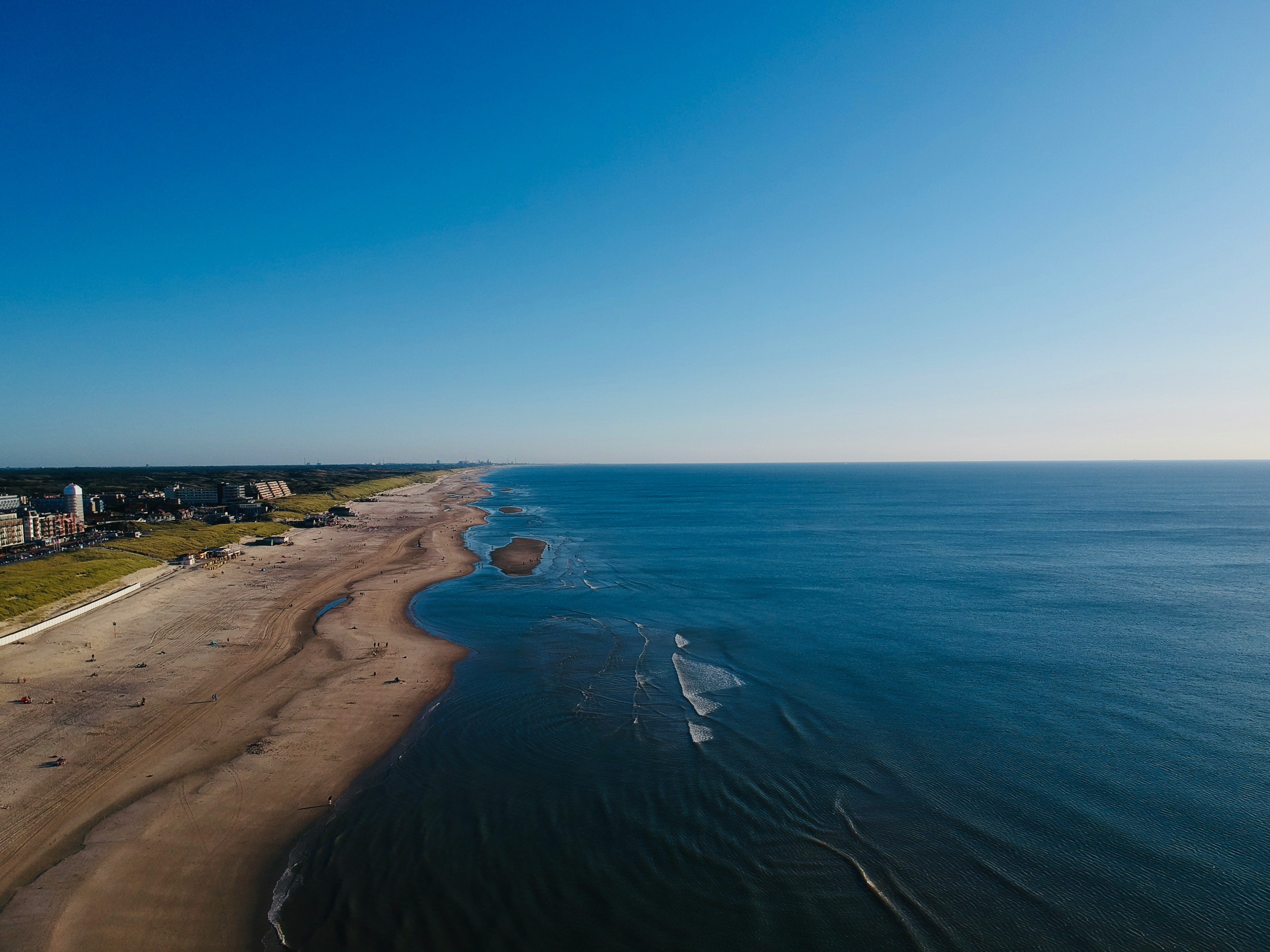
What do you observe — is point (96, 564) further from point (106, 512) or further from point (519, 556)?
point (106, 512)

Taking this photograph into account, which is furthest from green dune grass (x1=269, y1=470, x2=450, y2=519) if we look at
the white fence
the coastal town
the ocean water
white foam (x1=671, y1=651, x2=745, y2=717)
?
white foam (x1=671, y1=651, x2=745, y2=717)

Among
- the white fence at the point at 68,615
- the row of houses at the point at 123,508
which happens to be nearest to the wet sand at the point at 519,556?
the white fence at the point at 68,615

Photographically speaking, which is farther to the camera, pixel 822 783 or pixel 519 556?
pixel 519 556

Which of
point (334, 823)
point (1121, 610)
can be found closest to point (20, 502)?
point (334, 823)

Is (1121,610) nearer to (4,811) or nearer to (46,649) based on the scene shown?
(4,811)

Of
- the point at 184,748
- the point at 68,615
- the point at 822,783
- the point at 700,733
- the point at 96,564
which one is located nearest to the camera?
the point at 822,783

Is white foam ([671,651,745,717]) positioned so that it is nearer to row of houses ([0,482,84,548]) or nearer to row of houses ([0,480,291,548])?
row of houses ([0,482,84,548])

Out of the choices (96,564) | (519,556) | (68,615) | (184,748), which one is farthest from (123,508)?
(184,748)
